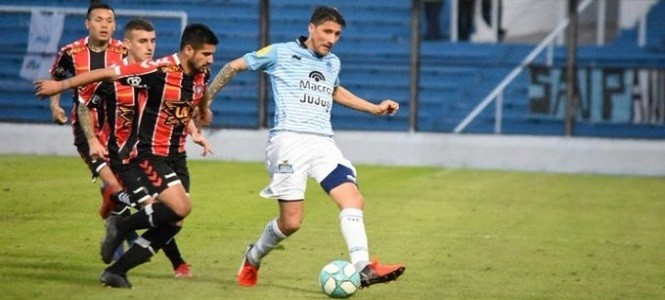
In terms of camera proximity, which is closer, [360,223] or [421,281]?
[360,223]

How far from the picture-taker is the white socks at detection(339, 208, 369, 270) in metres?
10.1

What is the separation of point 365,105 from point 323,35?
2.02ft

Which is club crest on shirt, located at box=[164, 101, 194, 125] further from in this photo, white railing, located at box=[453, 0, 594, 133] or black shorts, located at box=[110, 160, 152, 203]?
white railing, located at box=[453, 0, 594, 133]

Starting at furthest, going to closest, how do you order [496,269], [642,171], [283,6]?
[283,6], [642,171], [496,269]

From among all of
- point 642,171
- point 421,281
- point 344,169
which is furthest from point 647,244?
point 642,171

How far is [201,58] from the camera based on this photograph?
33.9 feet

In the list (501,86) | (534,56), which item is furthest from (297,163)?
(534,56)

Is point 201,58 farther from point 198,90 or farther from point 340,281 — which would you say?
point 340,281

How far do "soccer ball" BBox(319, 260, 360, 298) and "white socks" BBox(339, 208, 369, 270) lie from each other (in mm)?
174

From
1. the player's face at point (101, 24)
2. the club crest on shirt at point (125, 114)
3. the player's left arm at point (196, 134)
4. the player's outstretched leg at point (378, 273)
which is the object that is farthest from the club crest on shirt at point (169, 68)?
the player's face at point (101, 24)

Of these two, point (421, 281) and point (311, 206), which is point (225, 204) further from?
point (421, 281)

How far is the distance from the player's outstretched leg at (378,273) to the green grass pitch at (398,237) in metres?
0.21

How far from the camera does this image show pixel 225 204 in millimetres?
16703

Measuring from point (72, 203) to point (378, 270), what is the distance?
684 centimetres
